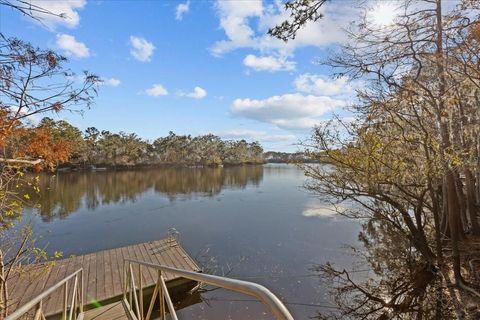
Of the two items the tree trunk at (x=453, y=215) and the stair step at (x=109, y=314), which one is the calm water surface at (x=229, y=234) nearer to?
the stair step at (x=109, y=314)

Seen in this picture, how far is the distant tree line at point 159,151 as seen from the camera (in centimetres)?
5422

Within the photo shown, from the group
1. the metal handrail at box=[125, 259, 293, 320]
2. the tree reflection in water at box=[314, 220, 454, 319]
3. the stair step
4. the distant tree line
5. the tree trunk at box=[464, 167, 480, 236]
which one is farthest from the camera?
the distant tree line

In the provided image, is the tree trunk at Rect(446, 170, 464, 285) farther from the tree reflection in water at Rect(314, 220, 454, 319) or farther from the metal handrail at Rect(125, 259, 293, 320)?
the metal handrail at Rect(125, 259, 293, 320)

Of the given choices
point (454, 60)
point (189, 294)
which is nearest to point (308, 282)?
point (189, 294)

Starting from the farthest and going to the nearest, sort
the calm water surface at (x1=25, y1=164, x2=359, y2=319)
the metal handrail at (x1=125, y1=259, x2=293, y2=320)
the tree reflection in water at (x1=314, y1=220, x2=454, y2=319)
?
the calm water surface at (x1=25, y1=164, x2=359, y2=319) < the tree reflection in water at (x1=314, y1=220, x2=454, y2=319) < the metal handrail at (x1=125, y1=259, x2=293, y2=320)

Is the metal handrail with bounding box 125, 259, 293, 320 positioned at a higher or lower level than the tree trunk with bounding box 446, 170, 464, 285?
higher

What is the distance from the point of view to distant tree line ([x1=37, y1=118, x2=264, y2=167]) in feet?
178

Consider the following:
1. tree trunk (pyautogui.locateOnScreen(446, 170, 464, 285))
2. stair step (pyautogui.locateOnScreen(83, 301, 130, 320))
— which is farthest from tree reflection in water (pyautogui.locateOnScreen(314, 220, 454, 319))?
stair step (pyautogui.locateOnScreen(83, 301, 130, 320))

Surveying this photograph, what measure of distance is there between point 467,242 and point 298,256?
16.1ft

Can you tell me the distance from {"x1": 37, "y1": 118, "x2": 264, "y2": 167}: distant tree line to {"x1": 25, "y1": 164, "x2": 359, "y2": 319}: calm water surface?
3012 cm

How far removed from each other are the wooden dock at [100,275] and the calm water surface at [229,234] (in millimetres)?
1078

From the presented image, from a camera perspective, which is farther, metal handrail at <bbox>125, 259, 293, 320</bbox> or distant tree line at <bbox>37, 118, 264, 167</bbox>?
distant tree line at <bbox>37, 118, 264, 167</bbox>

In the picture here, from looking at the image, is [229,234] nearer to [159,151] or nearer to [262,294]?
[262,294]

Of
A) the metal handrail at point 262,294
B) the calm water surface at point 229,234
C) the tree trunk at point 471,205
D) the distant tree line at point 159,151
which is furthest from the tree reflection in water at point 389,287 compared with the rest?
the distant tree line at point 159,151
